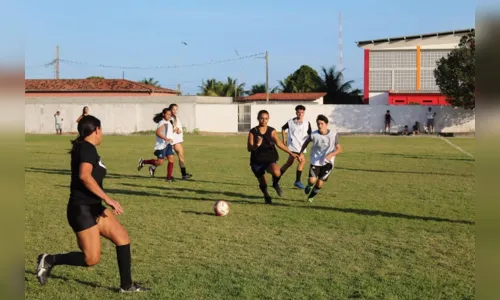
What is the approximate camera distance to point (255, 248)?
878 centimetres

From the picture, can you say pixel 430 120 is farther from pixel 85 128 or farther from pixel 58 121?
pixel 85 128

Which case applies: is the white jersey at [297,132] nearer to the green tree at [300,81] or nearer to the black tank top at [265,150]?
the black tank top at [265,150]

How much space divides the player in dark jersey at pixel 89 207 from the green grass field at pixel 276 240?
1.11 ft

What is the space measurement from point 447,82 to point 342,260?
4116 cm

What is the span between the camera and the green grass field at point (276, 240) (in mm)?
6773

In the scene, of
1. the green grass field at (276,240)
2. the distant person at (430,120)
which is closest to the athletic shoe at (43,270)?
the green grass field at (276,240)

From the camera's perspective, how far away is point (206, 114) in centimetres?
5138

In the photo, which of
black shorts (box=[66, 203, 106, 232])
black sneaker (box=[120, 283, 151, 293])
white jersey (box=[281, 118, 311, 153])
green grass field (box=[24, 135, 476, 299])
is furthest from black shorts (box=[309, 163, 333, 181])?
black shorts (box=[66, 203, 106, 232])

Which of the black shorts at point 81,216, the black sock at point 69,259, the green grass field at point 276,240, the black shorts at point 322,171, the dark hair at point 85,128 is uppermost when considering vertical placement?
the dark hair at point 85,128

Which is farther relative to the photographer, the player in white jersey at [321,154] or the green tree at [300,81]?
the green tree at [300,81]

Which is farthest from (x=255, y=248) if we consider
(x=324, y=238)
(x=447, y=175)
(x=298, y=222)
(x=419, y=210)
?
(x=447, y=175)

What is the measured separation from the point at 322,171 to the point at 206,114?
3848 cm

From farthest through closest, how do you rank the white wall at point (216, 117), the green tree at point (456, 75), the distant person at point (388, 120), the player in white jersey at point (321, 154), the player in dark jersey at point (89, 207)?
the white wall at point (216, 117) < the distant person at point (388, 120) < the green tree at point (456, 75) < the player in white jersey at point (321, 154) < the player in dark jersey at point (89, 207)

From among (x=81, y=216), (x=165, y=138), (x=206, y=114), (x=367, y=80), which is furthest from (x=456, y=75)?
(x=81, y=216)
